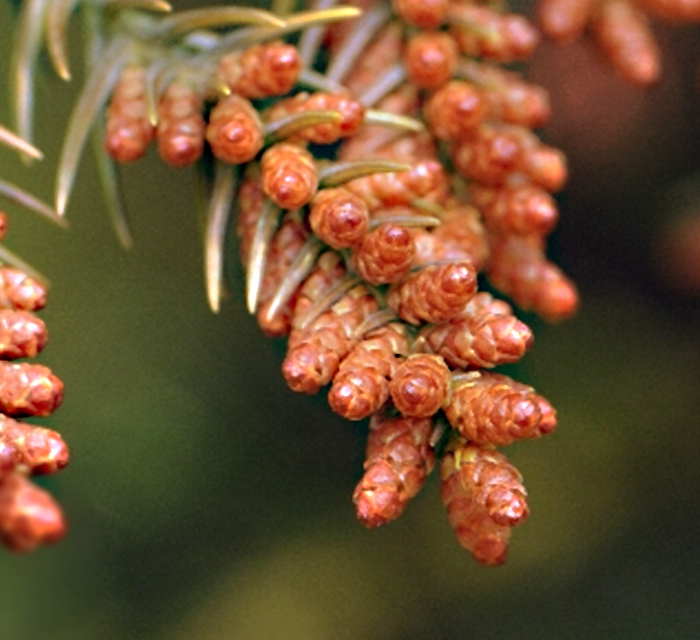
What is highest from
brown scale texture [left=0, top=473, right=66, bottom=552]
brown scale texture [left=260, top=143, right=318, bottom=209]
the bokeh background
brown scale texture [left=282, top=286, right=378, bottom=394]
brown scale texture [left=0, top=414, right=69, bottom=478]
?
brown scale texture [left=260, top=143, right=318, bottom=209]

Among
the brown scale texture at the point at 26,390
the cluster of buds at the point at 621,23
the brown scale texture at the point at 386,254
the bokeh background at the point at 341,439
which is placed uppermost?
the cluster of buds at the point at 621,23

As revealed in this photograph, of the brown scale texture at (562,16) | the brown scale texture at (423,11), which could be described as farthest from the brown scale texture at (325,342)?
the brown scale texture at (562,16)

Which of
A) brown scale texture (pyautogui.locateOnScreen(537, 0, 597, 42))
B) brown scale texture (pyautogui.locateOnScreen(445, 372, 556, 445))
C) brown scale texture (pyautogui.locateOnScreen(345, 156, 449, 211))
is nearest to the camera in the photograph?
brown scale texture (pyautogui.locateOnScreen(445, 372, 556, 445))

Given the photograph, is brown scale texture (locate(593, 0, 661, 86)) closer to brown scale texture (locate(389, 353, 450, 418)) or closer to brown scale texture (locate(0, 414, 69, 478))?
brown scale texture (locate(389, 353, 450, 418))

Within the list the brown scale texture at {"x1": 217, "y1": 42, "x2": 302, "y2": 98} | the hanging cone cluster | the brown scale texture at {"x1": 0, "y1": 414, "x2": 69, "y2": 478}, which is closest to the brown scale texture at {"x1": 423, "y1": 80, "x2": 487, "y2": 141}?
the hanging cone cluster

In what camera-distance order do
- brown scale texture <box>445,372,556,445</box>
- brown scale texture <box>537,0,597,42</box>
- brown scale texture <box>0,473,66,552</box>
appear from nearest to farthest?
brown scale texture <box>0,473,66,552</box>
brown scale texture <box>445,372,556,445</box>
brown scale texture <box>537,0,597,42</box>

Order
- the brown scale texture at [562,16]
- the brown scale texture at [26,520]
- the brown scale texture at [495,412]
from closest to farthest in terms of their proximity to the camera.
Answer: the brown scale texture at [26,520] → the brown scale texture at [495,412] → the brown scale texture at [562,16]

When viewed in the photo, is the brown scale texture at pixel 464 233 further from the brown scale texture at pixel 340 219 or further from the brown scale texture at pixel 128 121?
the brown scale texture at pixel 128 121

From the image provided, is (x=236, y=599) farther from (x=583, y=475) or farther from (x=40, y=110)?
(x=40, y=110)
